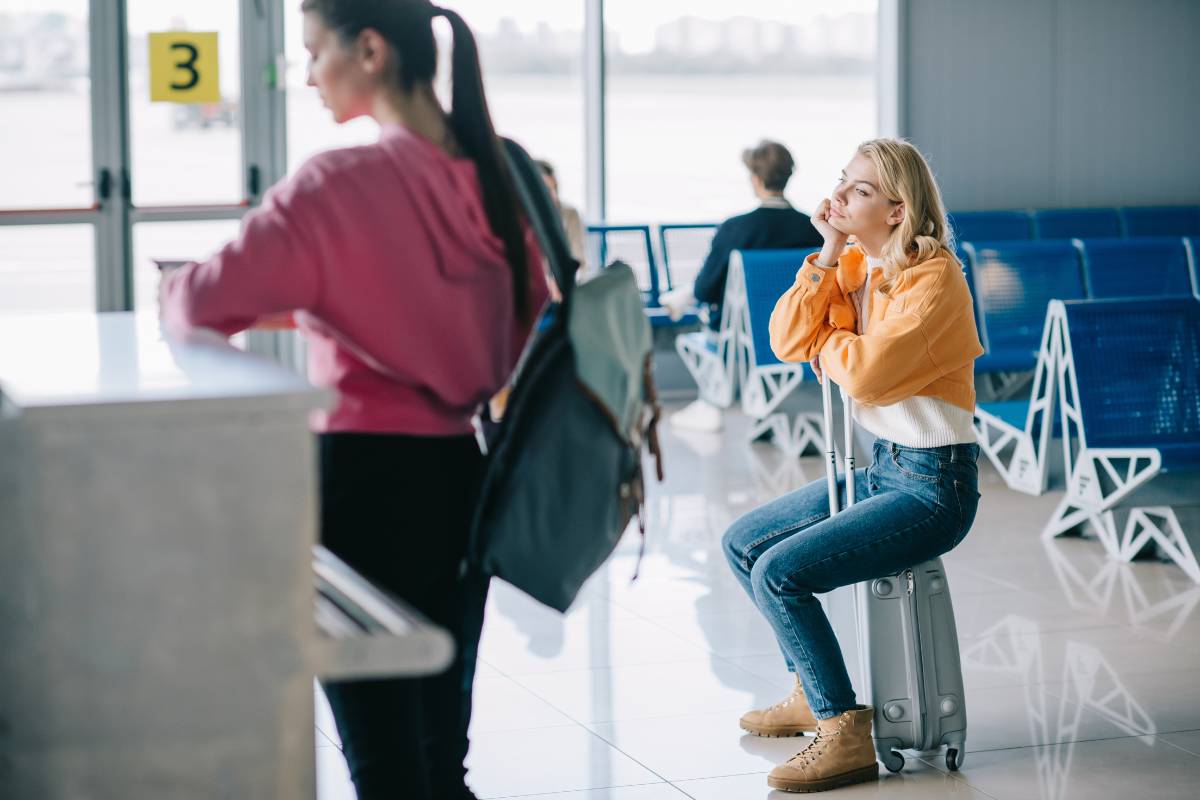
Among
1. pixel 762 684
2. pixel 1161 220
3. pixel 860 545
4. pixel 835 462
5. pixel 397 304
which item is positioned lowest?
pixel 762 684

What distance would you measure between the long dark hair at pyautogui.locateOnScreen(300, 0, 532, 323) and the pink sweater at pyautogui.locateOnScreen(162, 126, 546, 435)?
2cm

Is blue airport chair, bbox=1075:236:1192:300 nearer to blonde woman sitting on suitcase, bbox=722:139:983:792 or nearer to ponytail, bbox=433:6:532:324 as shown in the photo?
blonde woman sitting on suitcase, bbox=722:139:983:792


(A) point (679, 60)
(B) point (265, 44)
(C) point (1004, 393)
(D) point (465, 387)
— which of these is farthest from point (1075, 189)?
(D) point (465, 387)

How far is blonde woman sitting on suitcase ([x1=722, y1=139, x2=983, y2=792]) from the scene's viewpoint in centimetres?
311

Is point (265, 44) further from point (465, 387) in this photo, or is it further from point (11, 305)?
point (465, 387)

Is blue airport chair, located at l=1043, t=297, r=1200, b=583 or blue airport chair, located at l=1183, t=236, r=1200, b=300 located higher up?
blue airport chair, located at l=1183, t=236, r=1200, b=300

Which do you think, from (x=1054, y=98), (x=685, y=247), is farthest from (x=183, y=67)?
(x=1054, y=98)

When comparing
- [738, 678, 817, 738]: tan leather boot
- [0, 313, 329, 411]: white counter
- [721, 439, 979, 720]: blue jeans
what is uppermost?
[0, 313, 329, 411]: white counter

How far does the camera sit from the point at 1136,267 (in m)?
7.77

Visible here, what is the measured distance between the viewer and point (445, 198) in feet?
6.07

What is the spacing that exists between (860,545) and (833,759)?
465 millimetres

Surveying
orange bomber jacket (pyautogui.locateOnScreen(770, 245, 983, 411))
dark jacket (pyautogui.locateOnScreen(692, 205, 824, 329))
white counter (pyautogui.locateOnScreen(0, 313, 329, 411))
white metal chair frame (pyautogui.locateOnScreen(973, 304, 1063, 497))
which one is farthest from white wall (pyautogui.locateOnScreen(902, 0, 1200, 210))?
white counter (pyautogui.locateOnScreen(0, 313, 329, 411))

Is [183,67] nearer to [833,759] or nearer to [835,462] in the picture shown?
[835,462]

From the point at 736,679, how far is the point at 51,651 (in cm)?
288
